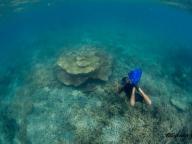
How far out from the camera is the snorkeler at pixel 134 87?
32.3 feet

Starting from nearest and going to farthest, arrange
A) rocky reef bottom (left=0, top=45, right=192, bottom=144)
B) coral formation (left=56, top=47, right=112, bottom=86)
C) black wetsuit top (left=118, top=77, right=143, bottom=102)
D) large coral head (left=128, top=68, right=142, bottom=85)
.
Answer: large coral head (left=128, top=68, right=142, bottom=85)
black wetsuit top (left=118, top=77, right=143, bottom=102)
rocky reef bottom (left=0, top=45, right=192, bottom=144)
coral formation (left=56, top=47, right=112, bottom=86)

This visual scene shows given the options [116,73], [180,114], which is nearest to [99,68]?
[116,73]

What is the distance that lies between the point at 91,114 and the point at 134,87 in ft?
10.7

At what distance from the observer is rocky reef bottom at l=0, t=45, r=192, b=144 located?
1113cm

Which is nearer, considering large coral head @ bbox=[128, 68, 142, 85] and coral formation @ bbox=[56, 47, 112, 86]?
large coral head @ bbox=[128, 68, 142, 85]

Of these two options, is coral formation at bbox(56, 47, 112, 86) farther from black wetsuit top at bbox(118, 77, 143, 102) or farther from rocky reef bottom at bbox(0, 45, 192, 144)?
black wetsuit top at bbox(118, 77, 143, 102)

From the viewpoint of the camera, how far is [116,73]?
54.6ft

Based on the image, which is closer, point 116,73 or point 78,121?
point 78,121

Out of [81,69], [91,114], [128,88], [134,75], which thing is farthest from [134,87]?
[81,69]

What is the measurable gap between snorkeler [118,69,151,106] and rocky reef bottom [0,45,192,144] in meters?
1.41

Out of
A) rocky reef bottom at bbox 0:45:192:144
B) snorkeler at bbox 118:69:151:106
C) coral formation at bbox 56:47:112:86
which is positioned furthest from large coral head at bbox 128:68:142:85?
coral formation at bbox 56:47:112:86

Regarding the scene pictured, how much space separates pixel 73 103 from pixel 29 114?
2.55 m

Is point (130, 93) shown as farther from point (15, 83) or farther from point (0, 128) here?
point (15, 83)

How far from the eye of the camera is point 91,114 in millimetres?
12344
